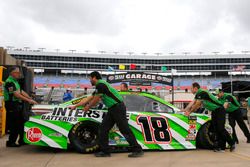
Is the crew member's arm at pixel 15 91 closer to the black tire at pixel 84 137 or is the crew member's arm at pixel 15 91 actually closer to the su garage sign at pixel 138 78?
the black tire at pixel 84 137

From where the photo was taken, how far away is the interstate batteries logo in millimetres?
5703

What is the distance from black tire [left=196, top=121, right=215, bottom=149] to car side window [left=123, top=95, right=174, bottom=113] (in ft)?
2.83

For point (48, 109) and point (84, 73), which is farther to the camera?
point (84, 73)

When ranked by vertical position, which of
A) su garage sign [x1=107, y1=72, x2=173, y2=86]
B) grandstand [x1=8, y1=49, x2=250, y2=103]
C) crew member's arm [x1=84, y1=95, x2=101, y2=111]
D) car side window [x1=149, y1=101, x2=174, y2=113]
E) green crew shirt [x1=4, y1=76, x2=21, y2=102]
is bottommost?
car side window [x1=149, y1=101, x2=174, y2=113]

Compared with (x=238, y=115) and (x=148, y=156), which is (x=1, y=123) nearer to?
(x=148, y=156)

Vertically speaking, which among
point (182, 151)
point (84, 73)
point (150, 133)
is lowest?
point (182, 151)

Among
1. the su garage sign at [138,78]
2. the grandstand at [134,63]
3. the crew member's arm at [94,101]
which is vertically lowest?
the crew member's arm at [94,101]

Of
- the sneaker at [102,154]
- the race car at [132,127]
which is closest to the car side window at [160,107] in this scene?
→ the race car at [132,127]

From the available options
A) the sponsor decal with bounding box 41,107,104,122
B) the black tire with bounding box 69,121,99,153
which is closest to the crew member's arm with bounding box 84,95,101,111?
the sponsor decal with bounding box 41,107,104,122

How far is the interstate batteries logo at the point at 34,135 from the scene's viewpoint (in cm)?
570

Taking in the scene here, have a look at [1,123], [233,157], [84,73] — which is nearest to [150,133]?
[233,157]

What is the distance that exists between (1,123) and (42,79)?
70924 millimetres

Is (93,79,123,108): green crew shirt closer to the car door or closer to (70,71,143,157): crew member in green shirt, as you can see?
(70,71,143,157): crew member in green shirt

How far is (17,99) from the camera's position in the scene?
20.8 ft
